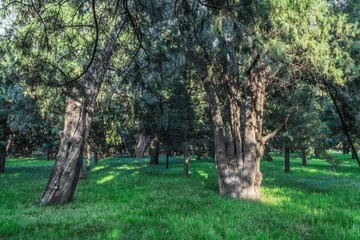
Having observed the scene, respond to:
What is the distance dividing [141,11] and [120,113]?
843 centimetres

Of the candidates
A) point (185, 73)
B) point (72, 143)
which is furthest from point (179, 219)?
point (185, 73)

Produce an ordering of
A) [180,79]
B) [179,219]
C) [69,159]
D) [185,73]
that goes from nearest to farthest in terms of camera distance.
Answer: [179,219], [69,159], [185,73], [180,79]

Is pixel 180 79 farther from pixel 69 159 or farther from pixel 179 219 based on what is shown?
pixel 179 219

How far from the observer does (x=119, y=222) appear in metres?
6.52

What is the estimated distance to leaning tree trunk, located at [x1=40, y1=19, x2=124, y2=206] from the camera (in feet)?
30.3

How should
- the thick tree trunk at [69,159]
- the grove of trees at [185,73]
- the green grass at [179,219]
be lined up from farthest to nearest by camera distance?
1. the thick tree trunk at [69,159]
2. the green grass at [179,219]
3. the grove of trees at [185,73]

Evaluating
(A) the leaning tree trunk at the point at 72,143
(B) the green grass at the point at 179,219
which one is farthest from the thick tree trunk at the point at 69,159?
(B) the green grass at the point at 179,219

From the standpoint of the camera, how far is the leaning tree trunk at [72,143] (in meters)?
9.25

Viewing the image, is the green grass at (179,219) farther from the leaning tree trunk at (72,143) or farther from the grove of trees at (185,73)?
the grove of trees at (185,73)

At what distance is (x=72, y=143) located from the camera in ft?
31.2

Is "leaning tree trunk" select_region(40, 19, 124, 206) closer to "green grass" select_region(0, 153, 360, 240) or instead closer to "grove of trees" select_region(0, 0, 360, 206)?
"grove of trees" select_region(0, 0, 360, 206)

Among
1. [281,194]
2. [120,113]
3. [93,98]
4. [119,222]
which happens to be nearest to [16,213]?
[119,222]

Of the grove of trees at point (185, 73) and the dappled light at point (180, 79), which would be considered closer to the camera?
the grove of trees at point (185, 73)

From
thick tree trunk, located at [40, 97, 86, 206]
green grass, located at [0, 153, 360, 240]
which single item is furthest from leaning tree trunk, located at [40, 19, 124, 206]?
green grass, located at [0, 153, 360, 240]
